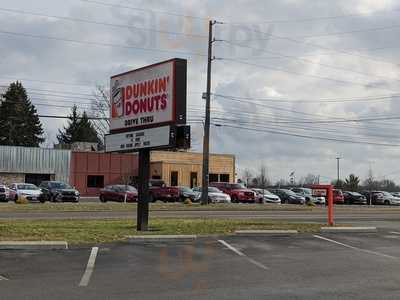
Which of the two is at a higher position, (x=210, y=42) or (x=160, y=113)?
(x=210, y=42)

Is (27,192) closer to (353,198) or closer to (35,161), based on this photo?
(35,161)

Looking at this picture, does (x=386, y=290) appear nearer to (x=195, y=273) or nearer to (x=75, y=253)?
(x=195, y=273)

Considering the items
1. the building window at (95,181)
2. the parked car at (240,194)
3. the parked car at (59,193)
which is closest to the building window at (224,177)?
the building window at (95,181)

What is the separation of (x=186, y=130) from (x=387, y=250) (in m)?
5.89

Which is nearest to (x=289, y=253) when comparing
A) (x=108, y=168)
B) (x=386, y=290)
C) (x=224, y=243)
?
(x=224, y=243)

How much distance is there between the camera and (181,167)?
2726 inches

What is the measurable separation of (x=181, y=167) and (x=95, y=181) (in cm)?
975

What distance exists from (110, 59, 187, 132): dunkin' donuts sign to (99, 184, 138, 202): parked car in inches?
1076

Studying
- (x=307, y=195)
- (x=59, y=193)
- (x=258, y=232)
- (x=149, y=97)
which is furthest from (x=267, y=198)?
(x=149, y=97)

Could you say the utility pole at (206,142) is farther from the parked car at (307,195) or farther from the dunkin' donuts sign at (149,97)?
the dunkin' donuts sign at (149,97)

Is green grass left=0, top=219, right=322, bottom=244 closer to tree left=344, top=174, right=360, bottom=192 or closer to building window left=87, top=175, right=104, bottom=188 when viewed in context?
building window left=87, top=175, right=104, bottom=188

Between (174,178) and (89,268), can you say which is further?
(174,178)

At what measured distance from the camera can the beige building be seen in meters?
67.8

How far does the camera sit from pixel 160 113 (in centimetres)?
1683
